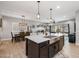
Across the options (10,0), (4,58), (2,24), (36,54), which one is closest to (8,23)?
(2,24)

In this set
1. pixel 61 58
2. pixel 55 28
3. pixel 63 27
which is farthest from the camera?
pixel 55 28

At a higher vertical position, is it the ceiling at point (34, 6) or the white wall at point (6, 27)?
the ceiling at point (34, 6)

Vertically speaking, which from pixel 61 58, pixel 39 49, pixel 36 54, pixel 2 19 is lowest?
pixel 61 58

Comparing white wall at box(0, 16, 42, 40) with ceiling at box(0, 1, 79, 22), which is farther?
white wall at box(0, 16, 42, 40)

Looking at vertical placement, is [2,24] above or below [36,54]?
above

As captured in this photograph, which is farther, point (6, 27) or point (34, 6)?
point (6, 27)

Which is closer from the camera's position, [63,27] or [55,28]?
[63,27]

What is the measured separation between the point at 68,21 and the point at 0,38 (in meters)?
8.56

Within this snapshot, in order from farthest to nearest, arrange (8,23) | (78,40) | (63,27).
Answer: (63,27)
(8,23)
(78,40)

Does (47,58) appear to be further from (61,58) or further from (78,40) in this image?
(78,40)

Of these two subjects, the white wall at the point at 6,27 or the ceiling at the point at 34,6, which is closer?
the ceiling at the point at 34,6

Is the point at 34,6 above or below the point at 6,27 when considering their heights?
above

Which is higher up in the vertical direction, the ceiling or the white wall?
the ceiling

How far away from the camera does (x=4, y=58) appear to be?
10.2 feet
